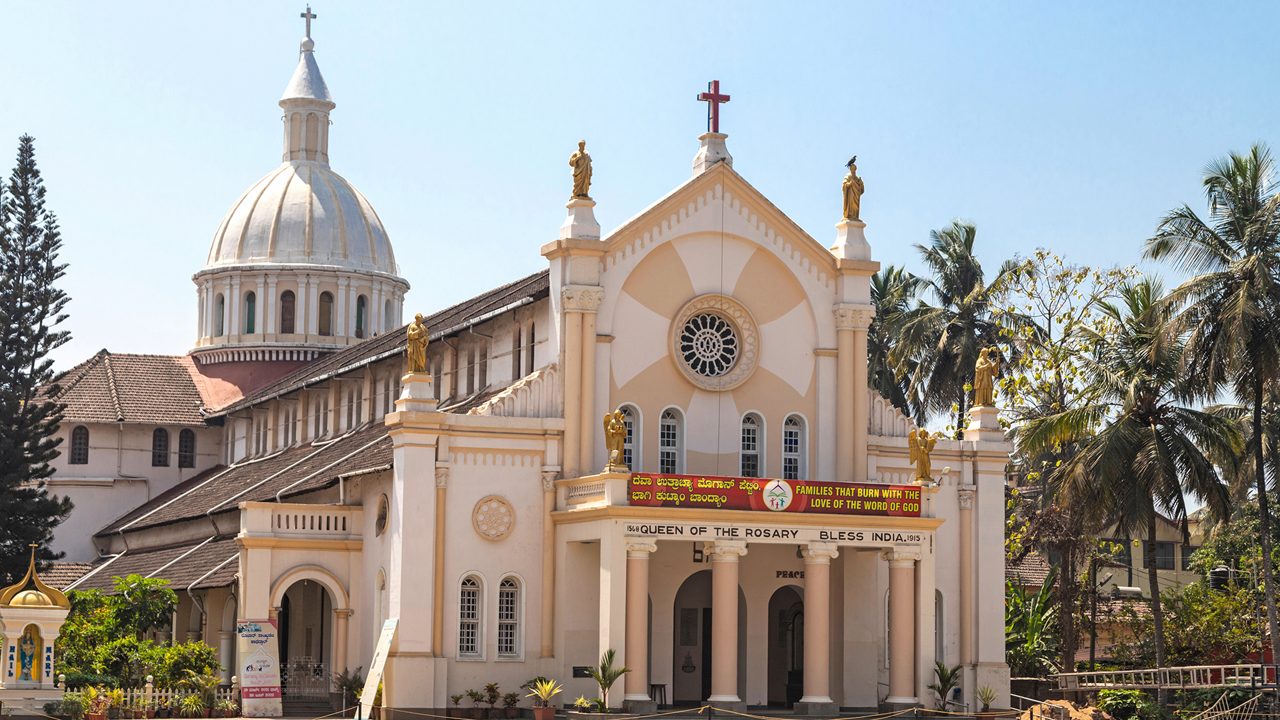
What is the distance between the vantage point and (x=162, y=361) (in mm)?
73375

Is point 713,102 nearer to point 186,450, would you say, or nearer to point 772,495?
point 772,495

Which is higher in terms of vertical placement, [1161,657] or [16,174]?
[16,174]

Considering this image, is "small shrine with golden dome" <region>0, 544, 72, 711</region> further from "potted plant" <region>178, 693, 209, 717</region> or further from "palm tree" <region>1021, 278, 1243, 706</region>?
"palm tree" <region>1021, 278, 1243, 706</region>

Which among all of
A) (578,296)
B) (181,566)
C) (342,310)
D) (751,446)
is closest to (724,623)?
(751,446)

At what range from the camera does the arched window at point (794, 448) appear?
44531 millimetres

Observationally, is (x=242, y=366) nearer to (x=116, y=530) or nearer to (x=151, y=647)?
(x=116, y=530)

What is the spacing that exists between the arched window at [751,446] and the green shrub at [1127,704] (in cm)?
973

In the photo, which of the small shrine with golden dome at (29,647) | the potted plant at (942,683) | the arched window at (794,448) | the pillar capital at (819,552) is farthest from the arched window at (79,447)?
the potted plant at (942,683)

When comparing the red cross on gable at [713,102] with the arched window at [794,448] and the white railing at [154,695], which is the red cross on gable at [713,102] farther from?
the white railing at [154,695]

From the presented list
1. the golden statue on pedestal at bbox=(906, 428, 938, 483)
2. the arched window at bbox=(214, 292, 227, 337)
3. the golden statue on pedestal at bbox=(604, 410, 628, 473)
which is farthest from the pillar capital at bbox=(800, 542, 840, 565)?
the arched window at bbox=(214, 292, 227, 337)

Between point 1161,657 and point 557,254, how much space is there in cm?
1710

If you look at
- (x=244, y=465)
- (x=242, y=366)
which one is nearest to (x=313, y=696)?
(x=244, y=465)

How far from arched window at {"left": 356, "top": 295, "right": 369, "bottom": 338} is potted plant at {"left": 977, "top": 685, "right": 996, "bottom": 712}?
3402cm

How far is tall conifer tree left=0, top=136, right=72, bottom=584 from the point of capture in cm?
5556
